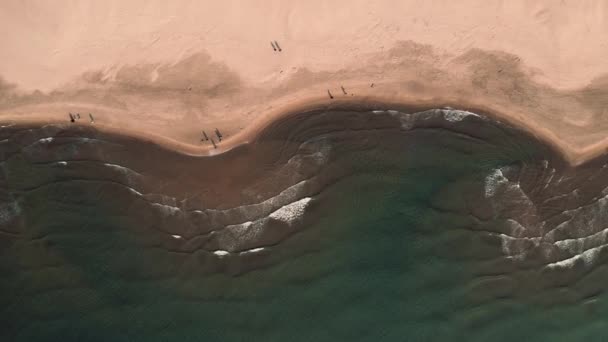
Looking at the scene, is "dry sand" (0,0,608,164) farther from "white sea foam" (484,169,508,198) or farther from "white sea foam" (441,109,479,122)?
"white sea foam" (484,169,508,198)

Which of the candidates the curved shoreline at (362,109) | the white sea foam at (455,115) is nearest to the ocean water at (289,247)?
the curved shoreline at (362,109)

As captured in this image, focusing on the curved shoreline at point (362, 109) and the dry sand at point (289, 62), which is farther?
the curved shoreline at point (362, 109)

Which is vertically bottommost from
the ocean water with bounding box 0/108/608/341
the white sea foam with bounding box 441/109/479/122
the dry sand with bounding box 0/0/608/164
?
the ocean water with bounding box 0/108/608/341

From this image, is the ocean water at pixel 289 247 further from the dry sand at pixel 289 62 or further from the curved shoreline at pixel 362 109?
the dry sand at pixel 289 62

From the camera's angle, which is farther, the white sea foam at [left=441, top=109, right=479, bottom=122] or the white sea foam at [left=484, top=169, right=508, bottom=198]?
the white sea foam at [left=484, top=169, right=508, bottom=198]

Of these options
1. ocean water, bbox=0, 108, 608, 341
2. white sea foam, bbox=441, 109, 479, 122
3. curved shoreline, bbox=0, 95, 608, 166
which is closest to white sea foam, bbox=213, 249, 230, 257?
ocean water, bbox=0, 108, 608, 341

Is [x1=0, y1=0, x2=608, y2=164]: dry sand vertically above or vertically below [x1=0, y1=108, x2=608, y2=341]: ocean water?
above
